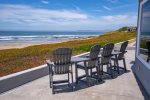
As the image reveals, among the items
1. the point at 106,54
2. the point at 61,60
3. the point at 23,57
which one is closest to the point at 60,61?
the point at 61,60

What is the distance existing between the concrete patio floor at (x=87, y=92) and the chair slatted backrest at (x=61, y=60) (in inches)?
20.1

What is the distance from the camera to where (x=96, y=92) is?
18.0 feet

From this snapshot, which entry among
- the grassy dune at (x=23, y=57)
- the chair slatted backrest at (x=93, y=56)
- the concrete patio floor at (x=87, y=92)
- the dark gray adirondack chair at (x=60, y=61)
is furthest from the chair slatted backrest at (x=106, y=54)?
the grassy dune at (x=23, y=57)

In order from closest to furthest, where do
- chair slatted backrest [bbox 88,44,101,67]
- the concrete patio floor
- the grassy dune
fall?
the concrete patio floor < chair slatted backrest [bbox 88,44,101,67] < the grassy dune

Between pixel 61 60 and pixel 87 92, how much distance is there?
38.9 inches

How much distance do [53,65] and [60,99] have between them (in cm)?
100

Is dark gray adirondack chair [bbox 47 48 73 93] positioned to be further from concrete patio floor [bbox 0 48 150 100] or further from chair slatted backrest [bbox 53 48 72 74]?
concrete patio floor [bbox 0 48 150 100]

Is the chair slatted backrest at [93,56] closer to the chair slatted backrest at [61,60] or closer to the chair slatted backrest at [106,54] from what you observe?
the chair slatted backrest at [106,54]

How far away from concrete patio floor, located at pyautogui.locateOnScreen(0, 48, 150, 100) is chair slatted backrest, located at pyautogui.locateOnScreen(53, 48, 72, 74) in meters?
0.51

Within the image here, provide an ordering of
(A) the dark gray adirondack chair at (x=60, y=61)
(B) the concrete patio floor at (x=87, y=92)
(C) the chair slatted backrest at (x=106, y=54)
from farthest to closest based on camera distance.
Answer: (C) the chair slatted backrest at (x=106, y=54)
(A) the dark gray adirondack chair at (x=60, y=61)
(B) the concrete patio floor at (x=87, y=92)

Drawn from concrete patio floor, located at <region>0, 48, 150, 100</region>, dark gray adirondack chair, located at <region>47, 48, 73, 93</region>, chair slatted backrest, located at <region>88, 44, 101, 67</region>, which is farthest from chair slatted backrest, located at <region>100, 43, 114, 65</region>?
dark gray adirondack chair, located at <region>47, 48, 73, 93</region>

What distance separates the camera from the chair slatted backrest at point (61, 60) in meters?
5.68

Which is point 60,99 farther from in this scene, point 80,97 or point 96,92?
point 96,92

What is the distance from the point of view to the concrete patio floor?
16.7ft
